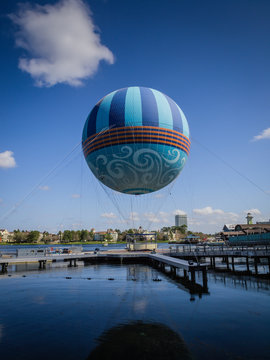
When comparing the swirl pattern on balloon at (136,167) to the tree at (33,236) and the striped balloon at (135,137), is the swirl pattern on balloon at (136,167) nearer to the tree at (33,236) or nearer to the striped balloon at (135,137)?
the striped balloon at (135,137)

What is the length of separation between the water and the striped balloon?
9.22 meters

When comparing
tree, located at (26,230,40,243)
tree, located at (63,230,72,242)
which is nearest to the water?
tree, located at (26,230,40,243)

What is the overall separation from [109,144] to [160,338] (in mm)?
13987

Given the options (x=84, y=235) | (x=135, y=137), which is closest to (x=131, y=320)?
(x=135, y=137)

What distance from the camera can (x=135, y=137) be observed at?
19.8 m

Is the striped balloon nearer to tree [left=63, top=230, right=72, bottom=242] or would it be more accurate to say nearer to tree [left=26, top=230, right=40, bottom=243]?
tree [left=26, top=230, right=40, bottom=243]

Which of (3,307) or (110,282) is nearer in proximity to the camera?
(3,307)

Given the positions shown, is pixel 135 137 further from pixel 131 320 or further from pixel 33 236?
pixel 33 236

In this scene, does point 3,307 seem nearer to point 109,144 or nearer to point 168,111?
point 109,144

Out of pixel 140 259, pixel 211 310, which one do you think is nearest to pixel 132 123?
pixel 211 310

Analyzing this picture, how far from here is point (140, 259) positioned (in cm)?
3725

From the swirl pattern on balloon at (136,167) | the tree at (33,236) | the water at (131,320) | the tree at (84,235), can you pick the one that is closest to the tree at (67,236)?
the tree at (84,235)

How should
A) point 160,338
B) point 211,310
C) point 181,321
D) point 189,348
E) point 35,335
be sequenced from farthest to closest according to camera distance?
point 211,310 → point 181,321 → point 35,335 → point 160,338 → point 189,348

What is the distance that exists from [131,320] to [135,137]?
12.5 meters
